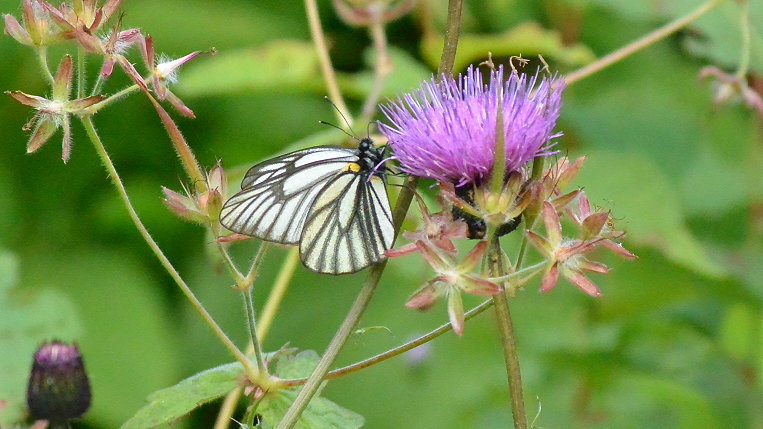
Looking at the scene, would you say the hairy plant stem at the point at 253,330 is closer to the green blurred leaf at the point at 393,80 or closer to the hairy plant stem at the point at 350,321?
the hairy plant stem at the point at 350,321

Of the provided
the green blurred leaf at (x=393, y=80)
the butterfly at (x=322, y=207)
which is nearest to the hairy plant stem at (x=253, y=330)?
the butterfly at (x=322, y=207)

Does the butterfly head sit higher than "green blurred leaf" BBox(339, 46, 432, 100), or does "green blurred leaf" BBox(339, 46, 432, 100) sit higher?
"green blurred leaf" BBox(339, 46, 432, 100)

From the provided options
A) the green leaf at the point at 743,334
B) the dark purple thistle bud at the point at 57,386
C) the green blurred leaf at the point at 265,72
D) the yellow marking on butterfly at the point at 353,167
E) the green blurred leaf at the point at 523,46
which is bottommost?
the dark purple thistle bud at the point at 57,386

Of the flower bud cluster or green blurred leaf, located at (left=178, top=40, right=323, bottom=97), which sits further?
green blurred leaf, located at (left=178, top=40, right=323, bottom=97)

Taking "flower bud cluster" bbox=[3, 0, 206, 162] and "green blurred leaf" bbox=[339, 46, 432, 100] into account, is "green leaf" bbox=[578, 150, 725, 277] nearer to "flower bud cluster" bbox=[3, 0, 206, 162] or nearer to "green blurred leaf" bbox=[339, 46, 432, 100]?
"green blurred leaf" bbox=[339, 46, 432, 100]

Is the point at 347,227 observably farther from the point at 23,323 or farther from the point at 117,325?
the point at 117,325

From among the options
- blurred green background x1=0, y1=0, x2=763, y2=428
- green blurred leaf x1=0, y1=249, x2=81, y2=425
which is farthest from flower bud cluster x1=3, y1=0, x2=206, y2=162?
blurred green background x1=0, y1=0, x2=763, y2=428

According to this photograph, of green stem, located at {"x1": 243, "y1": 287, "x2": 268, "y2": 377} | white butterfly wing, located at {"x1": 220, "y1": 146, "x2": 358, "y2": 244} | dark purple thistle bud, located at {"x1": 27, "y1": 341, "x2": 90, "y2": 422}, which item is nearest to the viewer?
green stem, located at {"x1": 243, "y1": 287, "x2": 268, "y2": 377}

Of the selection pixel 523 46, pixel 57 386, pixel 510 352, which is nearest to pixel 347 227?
pixel 510 352
